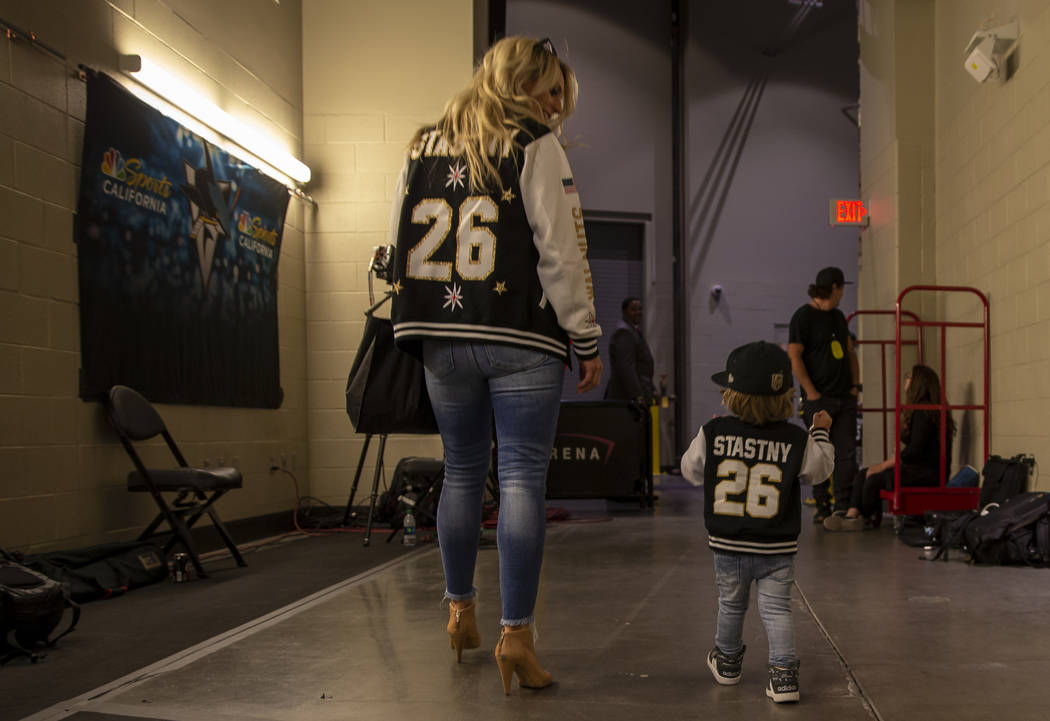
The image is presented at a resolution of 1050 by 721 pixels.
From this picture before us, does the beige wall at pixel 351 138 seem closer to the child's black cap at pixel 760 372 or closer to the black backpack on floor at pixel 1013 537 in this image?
the black backpack on floor at pixel 1013 537

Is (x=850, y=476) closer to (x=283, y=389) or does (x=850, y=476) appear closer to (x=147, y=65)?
(x=283, y=389)

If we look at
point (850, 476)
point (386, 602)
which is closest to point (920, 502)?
point (850, 476)

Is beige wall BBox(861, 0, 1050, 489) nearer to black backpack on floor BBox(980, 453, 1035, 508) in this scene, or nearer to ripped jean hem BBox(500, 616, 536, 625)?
black backpack on floor BBox(980, 453, 1035, 508)

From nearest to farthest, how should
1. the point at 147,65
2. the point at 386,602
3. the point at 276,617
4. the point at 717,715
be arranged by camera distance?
the point at 717,715 → the point at 276,617 → the point at 386,602 → the point at 147,65

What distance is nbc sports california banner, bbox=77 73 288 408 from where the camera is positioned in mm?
3504

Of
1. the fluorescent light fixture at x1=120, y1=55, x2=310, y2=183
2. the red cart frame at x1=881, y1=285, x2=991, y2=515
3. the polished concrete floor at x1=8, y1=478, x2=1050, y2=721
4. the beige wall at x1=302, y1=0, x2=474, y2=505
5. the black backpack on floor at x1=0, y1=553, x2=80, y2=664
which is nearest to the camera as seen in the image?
the polished concrete floor at x1=8, y1=478, x2=1050, y2=721

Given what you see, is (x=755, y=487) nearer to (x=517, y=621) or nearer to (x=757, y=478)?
(x=757, y=478)

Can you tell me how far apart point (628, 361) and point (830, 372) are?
2829mm

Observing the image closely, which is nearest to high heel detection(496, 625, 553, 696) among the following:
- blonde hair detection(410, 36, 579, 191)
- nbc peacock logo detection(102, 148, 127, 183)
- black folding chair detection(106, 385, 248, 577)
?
blonde hair detection(410, 36, 579, 191)

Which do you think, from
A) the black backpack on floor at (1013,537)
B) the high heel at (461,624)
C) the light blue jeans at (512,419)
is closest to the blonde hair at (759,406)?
the light blue jeans at (512,419)

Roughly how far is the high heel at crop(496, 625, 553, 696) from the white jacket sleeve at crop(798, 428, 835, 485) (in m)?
0.70

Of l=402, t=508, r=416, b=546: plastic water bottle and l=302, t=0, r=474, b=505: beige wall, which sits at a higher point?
l=302, t=0, r=474, b=505: beige wall

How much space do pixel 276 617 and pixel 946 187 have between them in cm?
501

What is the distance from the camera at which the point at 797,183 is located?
1118cm
